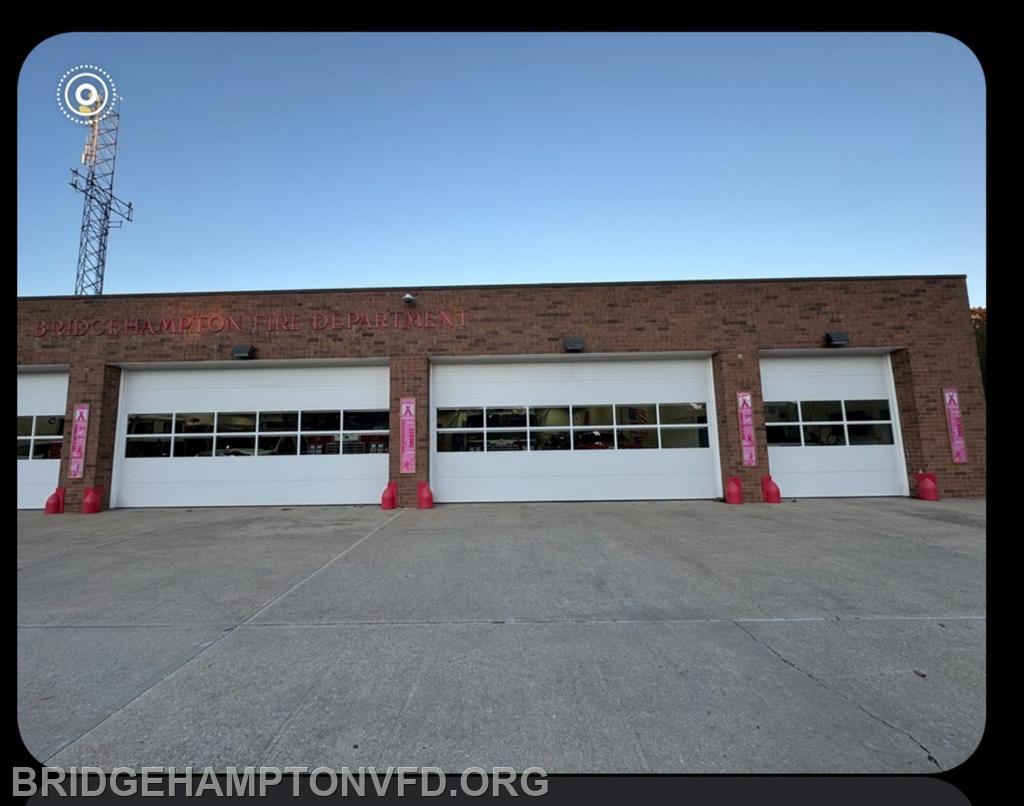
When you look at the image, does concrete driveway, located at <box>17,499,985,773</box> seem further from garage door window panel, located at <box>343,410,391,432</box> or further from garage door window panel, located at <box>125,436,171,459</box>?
garage door window panel, located at <box>125,436,171,459</box>

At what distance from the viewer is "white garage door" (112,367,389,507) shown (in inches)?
457

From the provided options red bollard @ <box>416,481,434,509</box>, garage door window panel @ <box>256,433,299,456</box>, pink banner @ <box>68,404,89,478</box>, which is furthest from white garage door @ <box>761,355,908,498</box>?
pink banner @ <box>68,404,89,478</box>

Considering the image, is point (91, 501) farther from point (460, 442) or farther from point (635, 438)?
point (635, 438)

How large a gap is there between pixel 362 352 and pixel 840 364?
12596 millimetres

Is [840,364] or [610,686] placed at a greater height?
[840,364]

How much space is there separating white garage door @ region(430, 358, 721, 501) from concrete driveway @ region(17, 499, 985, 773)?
4702mm

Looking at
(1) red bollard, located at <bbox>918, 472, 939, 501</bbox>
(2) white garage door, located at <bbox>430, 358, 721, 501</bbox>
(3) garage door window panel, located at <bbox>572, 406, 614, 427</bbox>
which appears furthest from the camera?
(3) garage door window panel, located at <bbox>572, 406, 614, 427</bbox>

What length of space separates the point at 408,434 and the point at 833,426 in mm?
10903

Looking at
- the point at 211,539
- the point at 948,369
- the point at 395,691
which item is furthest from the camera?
the point at 948,369

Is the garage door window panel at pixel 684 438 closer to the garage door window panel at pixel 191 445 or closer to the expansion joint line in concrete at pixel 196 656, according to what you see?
the expansion joint line in concrete at pixel 196 656

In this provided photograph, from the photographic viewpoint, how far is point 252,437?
38.6ft
